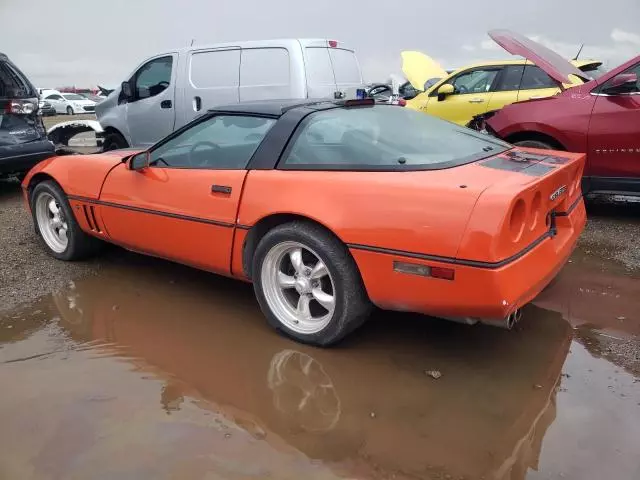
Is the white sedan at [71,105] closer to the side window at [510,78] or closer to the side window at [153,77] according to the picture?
the side window at [153,77]

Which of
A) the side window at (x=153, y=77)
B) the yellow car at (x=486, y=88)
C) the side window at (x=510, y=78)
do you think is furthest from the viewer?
the side window at (x=153, y=77)

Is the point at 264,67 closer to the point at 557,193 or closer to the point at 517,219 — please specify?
the point at 557,193

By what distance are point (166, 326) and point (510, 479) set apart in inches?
79.9

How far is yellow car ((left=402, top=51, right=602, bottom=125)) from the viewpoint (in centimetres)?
704

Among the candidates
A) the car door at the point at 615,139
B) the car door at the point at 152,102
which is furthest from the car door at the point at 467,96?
the car door at the point at 152,102

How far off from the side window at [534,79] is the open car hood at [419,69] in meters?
1.67

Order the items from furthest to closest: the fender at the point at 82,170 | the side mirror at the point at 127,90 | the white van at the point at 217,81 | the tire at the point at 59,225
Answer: the side mirror at the point at 127,90, the white van at the point at 217,81, the tire at the point at 59,225, the fender at the point at 82,170

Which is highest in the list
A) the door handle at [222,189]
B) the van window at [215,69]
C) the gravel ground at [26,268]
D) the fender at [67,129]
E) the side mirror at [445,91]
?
the van window at [215,69]

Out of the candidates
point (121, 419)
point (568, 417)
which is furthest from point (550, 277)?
point (121, 419)

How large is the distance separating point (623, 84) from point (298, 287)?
11.7 ft

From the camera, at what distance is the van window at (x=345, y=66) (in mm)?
6766

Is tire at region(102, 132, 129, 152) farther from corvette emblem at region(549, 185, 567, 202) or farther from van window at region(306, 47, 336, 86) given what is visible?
corvette emblem at region(549, 185, 567, 202)

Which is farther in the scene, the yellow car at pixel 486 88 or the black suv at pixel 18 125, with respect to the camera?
the yellow car at pixel 486 88

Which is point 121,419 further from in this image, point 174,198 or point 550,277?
point 550,277
